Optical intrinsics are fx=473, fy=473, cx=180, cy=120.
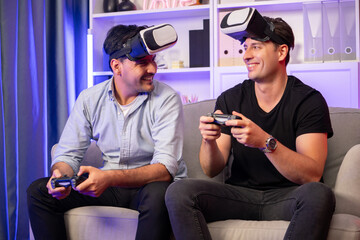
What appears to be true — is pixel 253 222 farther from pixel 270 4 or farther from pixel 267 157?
pixel 270 4

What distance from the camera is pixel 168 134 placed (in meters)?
1.86

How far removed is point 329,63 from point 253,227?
5.35 feet

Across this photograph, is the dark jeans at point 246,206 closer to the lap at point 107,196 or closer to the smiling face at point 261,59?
the lap at point 107,196

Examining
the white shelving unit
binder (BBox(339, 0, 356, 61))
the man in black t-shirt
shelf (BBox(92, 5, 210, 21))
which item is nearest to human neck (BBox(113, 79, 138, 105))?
the man in black t-shirt

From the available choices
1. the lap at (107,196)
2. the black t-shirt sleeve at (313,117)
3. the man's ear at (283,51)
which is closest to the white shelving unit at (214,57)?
the man's ear at (283,51)

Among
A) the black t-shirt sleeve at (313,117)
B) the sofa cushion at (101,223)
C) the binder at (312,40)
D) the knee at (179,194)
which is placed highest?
the binder at (312,40)

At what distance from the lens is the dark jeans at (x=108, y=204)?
5.16ft

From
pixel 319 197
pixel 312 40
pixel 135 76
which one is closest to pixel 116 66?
pixel 135 76

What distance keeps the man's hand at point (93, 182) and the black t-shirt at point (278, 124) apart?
20.4 inches

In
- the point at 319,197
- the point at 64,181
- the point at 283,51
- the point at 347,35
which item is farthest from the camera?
the point at 347,35

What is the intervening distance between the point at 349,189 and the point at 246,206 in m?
0.36

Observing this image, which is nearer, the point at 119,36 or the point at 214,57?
the point at 119,36

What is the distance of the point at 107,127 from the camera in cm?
197

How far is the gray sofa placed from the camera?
1.50m
